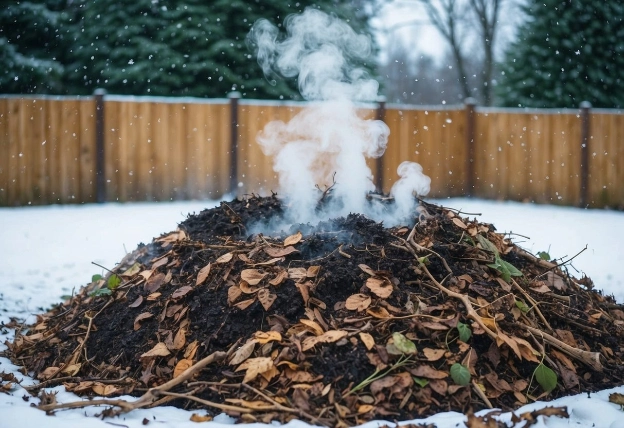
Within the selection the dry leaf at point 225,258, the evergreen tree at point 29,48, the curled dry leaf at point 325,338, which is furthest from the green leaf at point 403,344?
the evergreen tree at point 29,48

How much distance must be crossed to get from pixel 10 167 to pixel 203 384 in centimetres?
726

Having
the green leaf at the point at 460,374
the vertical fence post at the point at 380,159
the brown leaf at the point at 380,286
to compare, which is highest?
the vertical fence post at the point at 380,159

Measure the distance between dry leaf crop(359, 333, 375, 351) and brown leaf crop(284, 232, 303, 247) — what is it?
0.74 m

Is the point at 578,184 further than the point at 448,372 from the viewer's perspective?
Yes

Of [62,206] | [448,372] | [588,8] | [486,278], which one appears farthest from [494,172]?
[448,372]

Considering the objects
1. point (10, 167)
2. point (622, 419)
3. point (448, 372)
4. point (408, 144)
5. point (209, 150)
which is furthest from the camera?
point (408, 144)

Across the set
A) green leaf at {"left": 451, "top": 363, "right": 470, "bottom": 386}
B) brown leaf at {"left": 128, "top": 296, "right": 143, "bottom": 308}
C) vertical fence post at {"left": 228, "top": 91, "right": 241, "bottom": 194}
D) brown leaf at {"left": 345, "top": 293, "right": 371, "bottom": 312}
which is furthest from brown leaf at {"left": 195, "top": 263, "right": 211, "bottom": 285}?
vertical fence post at {"left": 228, "top": 91, "right": 241, "bottom": 194}

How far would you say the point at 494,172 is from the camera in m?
10.7

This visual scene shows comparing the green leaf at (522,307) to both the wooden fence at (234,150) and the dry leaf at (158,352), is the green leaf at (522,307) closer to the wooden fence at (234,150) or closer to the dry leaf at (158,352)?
the dry leaf at (158,352)

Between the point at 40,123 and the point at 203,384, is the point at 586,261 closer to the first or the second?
the point at 203,384

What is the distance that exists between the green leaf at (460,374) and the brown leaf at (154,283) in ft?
5.17

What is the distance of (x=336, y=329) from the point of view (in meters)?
2.75

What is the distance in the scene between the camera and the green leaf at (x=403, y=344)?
2611 mm

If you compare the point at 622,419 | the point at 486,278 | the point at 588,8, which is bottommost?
the point at 622,419
